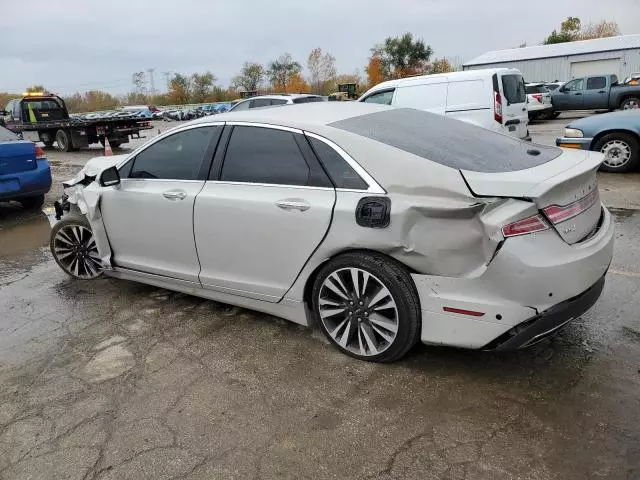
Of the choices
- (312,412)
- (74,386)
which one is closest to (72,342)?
(74,386)

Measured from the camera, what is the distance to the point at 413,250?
9.37 ft

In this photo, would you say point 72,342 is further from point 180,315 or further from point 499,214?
point 499,214

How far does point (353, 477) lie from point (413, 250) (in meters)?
1.18

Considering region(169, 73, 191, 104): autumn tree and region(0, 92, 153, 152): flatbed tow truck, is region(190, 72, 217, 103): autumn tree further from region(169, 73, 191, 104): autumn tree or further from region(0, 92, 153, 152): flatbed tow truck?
region(0, 92, 153, 152): flatbed tow truck

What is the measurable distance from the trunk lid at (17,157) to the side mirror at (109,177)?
14.1 ft

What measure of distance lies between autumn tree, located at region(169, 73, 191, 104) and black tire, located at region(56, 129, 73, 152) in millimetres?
58629

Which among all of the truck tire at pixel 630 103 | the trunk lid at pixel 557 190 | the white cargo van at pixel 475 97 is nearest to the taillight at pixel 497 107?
the white cargo van at pixel 475 97

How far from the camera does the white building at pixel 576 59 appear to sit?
36.4 meters

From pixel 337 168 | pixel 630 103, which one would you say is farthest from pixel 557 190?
pixel 630 103

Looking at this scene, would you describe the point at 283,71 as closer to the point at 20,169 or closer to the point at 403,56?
the point at 403,56

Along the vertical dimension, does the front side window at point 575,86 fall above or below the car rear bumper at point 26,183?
above

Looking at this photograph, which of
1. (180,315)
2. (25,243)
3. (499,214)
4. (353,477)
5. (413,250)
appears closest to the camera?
(353,477)

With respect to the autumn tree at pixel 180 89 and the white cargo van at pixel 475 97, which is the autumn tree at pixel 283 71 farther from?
the white cargo van at pixel 475 97

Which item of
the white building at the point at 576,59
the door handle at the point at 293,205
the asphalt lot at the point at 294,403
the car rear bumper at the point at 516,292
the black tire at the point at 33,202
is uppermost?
the white building at the point at 576,59
